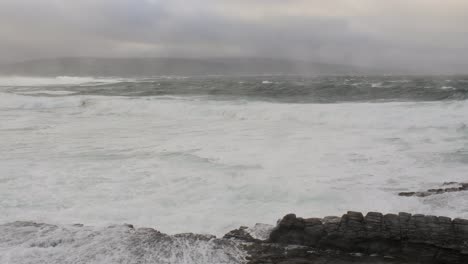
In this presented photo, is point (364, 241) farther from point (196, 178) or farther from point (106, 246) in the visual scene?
point (196, 178)

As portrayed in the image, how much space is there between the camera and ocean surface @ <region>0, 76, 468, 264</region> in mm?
6336

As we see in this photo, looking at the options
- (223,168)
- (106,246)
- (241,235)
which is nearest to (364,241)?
(241,235)

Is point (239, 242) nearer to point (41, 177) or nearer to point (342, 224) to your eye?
point (342, 224)

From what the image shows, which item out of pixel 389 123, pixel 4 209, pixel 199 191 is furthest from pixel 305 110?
pixel 4 209

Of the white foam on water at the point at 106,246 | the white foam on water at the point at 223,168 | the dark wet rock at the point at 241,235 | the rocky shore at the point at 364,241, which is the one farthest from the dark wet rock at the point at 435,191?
the white foam on water at the point at 106,246

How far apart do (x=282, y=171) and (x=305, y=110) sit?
15.0 metres

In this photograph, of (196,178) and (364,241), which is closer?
(364,241)

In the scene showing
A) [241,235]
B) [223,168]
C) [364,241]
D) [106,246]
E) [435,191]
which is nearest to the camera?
[364,241]

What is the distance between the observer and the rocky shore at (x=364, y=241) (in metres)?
5.66

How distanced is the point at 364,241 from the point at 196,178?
528 cm

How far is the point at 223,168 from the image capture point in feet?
37.7

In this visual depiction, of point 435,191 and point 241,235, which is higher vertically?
point 435,191

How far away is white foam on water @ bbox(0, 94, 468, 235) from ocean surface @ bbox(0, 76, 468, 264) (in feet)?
0.12

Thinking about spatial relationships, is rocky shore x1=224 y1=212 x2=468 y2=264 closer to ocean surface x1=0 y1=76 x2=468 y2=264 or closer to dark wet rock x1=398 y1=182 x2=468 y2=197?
ocean surface x1=0 y1=76 x2=468 y2=264
